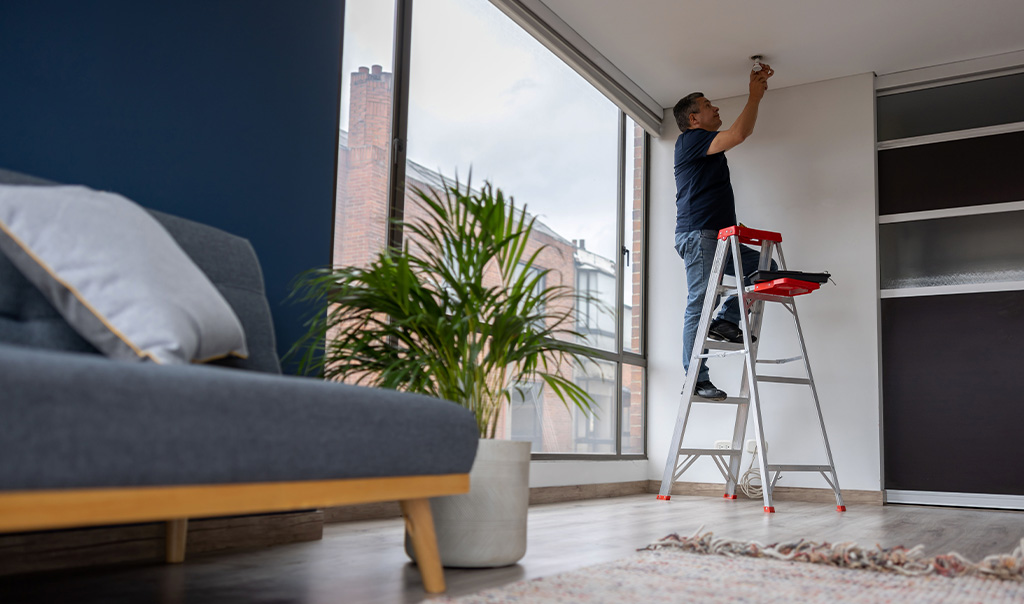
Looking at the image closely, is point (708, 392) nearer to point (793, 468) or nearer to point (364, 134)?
point (793, 468)

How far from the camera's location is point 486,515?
75.3 inches

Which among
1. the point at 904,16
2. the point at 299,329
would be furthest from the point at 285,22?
the point at 904,16

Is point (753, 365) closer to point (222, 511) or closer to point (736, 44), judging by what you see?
point (736, 44)

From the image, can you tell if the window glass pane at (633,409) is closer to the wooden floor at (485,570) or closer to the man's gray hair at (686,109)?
the wooden floor at (485,570)

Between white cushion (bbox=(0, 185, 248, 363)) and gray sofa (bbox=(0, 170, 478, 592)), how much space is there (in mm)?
98

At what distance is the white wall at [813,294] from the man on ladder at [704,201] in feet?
1.32

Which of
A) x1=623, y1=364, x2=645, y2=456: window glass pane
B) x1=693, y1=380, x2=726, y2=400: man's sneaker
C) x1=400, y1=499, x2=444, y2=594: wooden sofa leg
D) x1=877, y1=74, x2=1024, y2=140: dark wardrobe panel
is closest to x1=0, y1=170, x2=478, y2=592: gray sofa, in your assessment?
x1=400, y1=499, x2=444, y2=594: wooden sofa leg

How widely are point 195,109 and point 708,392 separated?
281 centimetres

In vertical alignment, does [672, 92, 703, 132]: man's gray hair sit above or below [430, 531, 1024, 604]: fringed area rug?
above

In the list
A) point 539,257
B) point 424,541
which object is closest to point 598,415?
point 539,257

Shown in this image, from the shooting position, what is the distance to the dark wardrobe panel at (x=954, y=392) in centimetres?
424

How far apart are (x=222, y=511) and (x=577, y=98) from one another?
147 inches

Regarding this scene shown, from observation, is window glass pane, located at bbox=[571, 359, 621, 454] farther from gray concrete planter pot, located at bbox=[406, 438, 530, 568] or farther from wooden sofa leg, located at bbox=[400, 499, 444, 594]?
wooden sofa leg, located at bbox=[400, 499, 444, 594]

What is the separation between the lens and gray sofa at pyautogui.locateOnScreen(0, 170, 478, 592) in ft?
3.05
